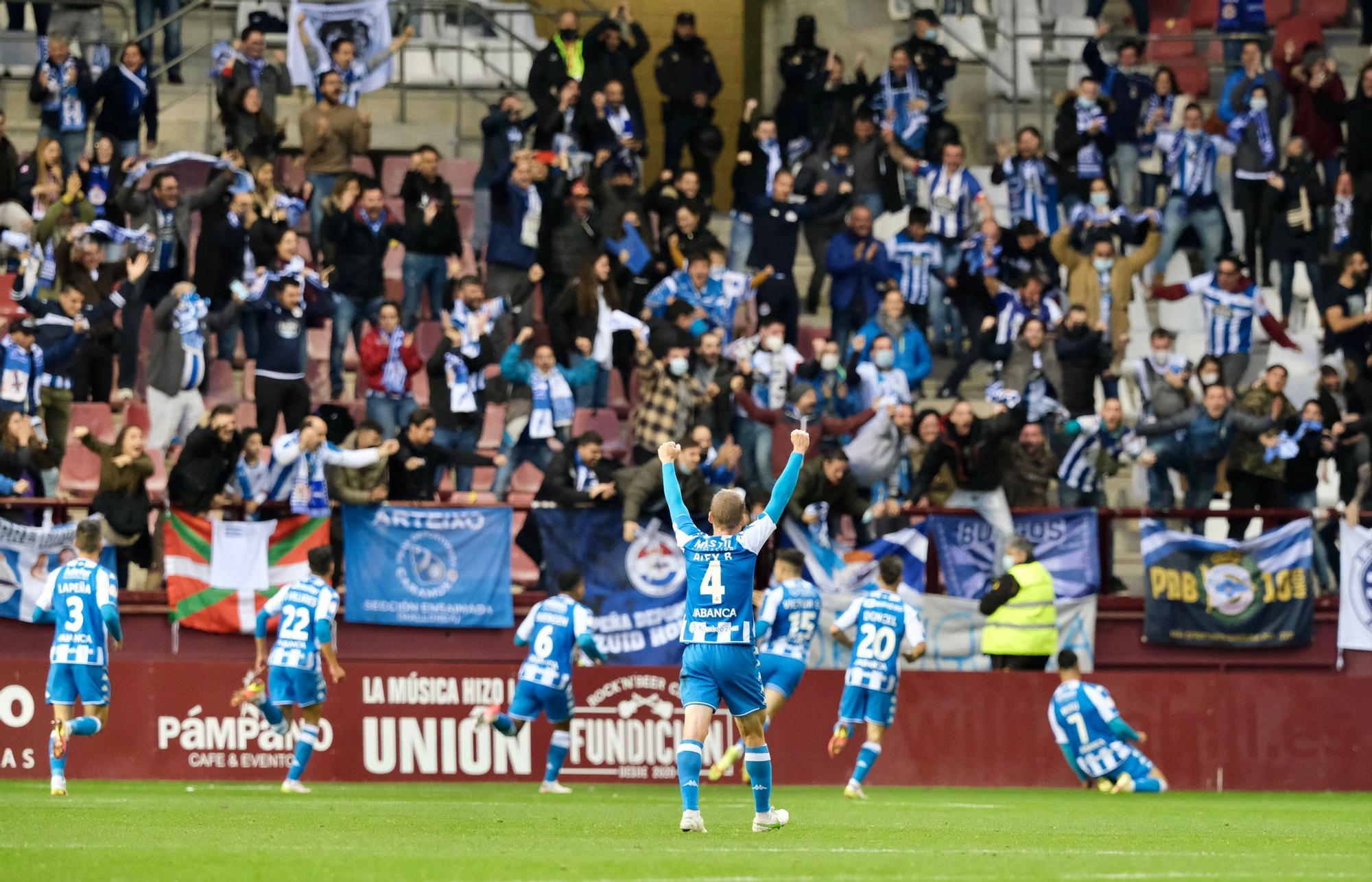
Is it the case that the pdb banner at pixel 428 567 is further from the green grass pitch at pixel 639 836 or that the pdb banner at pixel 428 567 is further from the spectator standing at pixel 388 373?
the green grass pitch at pixel 639 836

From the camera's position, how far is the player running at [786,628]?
18266 millimetres

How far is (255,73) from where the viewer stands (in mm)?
24422

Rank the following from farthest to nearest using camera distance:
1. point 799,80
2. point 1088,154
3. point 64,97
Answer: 1. point 799,80
2. point 1088,154
3. point 64,97

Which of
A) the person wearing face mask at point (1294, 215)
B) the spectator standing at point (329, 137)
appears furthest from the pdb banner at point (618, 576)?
the person wearing face mask at point (1294, 215)

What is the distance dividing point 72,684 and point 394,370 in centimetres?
571

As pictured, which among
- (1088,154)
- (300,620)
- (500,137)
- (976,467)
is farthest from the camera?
(1088,154)

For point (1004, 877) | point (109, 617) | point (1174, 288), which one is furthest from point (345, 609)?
point (1004, 877)

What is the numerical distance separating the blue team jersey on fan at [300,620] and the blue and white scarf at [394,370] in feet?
13.7

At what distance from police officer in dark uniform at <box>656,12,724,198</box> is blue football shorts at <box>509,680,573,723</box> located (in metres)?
8.75

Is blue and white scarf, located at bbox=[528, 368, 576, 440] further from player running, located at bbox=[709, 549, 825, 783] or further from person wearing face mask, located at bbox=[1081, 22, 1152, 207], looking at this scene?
person wearing face mask, located at bbox=[1081, 22, 1152, 207]

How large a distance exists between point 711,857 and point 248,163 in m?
15.1

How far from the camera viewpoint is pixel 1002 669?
67.5 ft

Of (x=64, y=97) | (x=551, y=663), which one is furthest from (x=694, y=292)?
(x=64, y=97)

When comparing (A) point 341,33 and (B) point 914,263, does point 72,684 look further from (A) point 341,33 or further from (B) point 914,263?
(B) point 914,263
